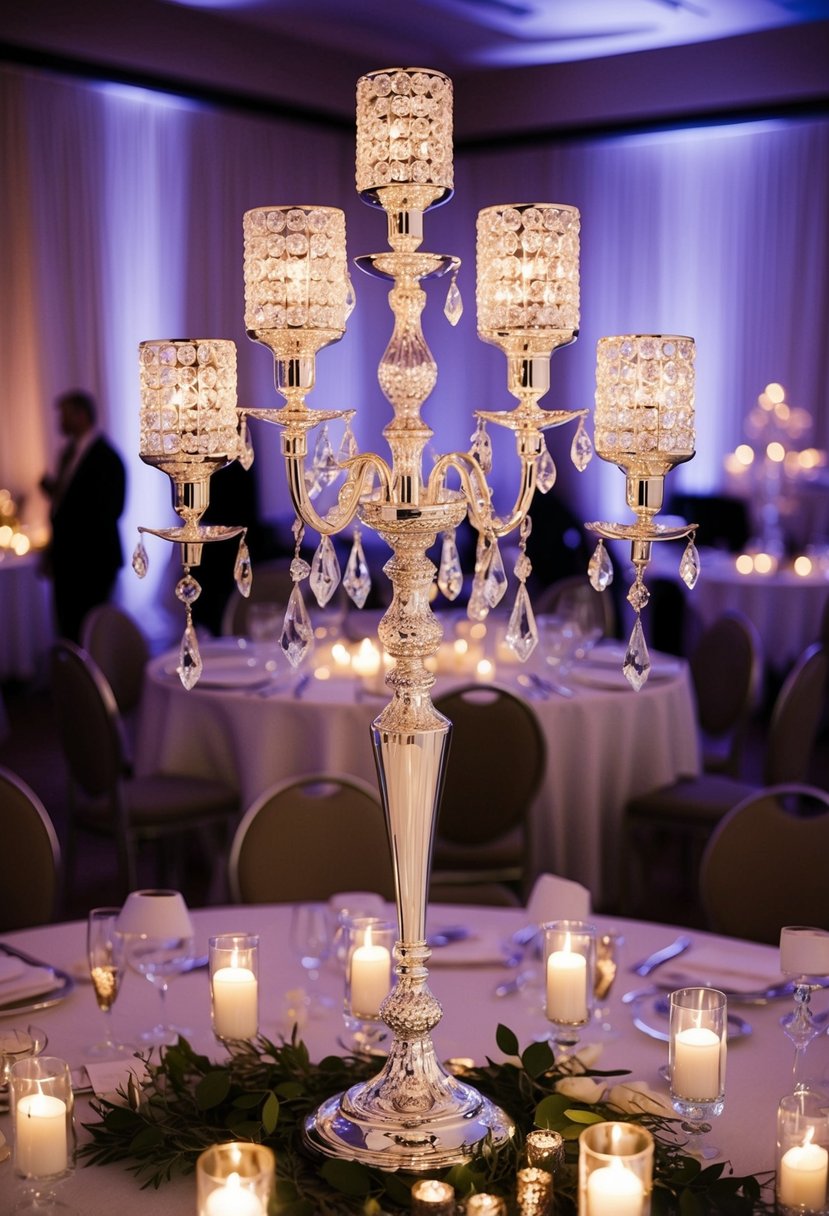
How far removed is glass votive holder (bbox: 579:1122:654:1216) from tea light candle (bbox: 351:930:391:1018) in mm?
677

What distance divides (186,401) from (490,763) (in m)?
2.45

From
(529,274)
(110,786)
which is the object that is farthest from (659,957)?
(110,786)

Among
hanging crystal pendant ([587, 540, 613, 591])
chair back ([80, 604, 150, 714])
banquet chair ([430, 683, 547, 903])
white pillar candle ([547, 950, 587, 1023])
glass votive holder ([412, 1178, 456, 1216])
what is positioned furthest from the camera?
chair back ([80, 604, 150, 714])

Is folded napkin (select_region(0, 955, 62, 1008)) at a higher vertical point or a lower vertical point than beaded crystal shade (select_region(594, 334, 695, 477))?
lower

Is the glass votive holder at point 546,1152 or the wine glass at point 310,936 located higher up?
the glass votive holder at point 546,1152

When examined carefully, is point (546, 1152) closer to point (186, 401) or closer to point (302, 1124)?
point (302, 1124)

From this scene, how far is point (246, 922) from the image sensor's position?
2.62 m

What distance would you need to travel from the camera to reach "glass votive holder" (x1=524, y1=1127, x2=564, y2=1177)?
63.8 inches

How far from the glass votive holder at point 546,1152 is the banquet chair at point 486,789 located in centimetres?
218

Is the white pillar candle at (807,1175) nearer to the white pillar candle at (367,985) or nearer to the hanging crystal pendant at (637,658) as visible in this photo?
the hanging crystal pendant at (637,658)

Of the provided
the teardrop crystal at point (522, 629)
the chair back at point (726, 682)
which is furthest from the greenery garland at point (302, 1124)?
the chair back at point (726, 682)

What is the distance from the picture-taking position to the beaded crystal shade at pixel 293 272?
1.58 m

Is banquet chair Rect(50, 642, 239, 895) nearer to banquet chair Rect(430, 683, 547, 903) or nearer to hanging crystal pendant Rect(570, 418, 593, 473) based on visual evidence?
banquet chair Rect(430, 683, 547, 903)

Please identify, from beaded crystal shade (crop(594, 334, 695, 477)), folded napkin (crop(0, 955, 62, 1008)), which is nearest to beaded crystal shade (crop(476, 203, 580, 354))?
beaded crystal shade (crop(594, 334, 695, 477))
